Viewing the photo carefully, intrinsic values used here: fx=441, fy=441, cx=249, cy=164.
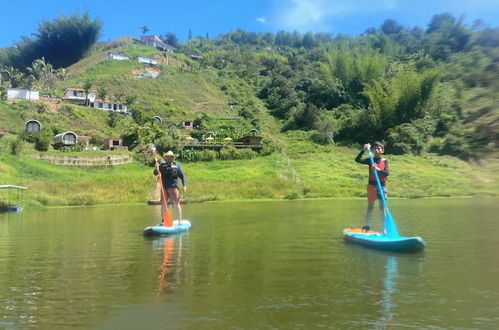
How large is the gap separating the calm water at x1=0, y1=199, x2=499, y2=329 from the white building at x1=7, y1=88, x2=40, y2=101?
69.9 meters

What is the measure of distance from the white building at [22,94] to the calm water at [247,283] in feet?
229

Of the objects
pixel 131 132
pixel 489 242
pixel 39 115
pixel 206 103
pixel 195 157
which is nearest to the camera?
pixel 489 242

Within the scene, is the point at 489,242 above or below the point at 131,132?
below

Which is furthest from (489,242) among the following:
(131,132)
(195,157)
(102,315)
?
(131,132)

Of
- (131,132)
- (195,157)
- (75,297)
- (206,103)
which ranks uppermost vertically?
(206,103)

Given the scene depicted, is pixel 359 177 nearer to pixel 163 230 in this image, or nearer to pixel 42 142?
pixel 42 142

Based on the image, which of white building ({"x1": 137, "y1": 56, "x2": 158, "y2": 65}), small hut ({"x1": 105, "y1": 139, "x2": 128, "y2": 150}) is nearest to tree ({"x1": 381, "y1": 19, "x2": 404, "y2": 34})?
white building ({"x1": 137, "y1": 56, "x2": 158, "y2": 65})

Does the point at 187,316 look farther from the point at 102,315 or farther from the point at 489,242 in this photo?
the point at 489,242

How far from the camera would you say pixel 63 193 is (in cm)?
3359

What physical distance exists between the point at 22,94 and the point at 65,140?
27582mm

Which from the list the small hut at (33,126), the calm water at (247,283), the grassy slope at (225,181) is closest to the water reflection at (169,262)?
the calm water at (247,283)

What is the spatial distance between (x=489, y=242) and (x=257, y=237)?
5856 mm

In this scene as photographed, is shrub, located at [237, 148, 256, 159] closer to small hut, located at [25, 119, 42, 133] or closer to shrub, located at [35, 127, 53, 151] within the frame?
shrub, located at [35, 127, 53, 151]

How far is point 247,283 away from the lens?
714 centimetres
